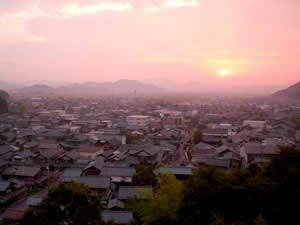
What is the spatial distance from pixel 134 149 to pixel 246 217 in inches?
484

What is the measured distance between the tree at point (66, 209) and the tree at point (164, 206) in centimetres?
218

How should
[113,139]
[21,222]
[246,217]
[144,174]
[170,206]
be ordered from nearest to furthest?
[21,222] < [246,217] < [170,206] < [144,174] < [113,139]

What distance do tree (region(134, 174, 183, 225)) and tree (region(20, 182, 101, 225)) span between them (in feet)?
7.16

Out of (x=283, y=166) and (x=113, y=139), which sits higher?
(x=283, y=166)

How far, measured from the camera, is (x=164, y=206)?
7.24m

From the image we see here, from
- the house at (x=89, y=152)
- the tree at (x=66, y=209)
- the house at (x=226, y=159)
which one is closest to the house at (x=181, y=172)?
the house at (x=226, y=159)

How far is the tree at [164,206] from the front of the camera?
22.9 ft

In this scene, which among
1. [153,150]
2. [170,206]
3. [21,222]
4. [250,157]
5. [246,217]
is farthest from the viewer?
[153,150]

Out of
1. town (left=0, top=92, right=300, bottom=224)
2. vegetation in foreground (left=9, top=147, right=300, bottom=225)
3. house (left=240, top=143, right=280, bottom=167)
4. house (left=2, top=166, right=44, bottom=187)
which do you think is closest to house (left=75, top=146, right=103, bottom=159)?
town (left=0, top=92, right=300, bottom=224)

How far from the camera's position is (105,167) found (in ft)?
45.4

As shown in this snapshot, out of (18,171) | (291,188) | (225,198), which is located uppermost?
(291,188)

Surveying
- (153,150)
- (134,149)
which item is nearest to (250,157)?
(153,150)

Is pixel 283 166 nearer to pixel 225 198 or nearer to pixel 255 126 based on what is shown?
pixel 225 198

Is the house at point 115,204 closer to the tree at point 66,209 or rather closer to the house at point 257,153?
the tree at point 66,209
